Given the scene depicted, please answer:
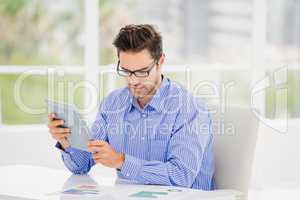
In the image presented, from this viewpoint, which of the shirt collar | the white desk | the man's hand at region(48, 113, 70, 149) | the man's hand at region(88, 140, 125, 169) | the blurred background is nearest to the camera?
the white desk

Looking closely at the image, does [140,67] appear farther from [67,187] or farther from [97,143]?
[67,187]

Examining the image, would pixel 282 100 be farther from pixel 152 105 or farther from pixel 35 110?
pixel 152 105

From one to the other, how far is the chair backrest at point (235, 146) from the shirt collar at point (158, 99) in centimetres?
23

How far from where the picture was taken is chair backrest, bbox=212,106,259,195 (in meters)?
2.36

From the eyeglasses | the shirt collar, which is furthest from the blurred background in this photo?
the eyeglasses

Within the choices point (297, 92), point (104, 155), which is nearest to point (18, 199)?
point (104, 155)

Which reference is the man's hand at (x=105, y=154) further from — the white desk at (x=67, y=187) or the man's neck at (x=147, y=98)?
the man's neck at (x=147, y=98)

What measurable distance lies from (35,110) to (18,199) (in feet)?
8.86

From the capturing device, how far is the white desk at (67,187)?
2.03 metres

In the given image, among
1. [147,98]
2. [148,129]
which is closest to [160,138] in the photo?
[148,129]

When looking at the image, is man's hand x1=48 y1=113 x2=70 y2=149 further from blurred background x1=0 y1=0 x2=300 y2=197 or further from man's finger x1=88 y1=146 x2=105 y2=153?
blurred background x1=0 y1=0 x2=300 y2=197

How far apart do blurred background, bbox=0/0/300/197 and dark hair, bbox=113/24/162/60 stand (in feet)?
5.33

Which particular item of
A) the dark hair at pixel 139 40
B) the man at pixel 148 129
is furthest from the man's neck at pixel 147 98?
the dark hair at pixel 139 40

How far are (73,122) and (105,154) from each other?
0.17 m
